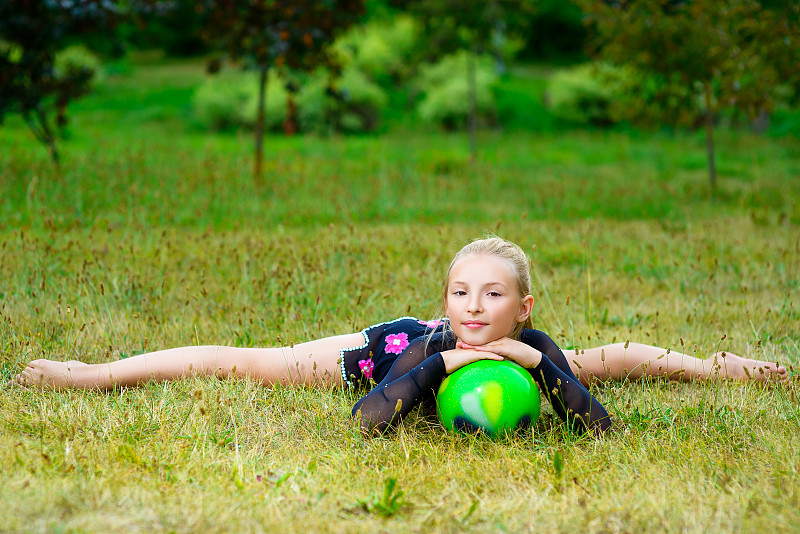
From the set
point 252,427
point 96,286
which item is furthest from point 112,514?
point 96,286

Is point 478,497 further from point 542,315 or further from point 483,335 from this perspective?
point 542,315

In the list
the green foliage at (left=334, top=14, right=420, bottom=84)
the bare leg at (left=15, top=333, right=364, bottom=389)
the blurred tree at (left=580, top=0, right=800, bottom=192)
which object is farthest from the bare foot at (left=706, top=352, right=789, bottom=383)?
the green foliage at (left=334, top=14, right=420, bottom=84)

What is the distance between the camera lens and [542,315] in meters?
5.06

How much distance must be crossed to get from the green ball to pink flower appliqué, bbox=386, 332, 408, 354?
0.62 meters

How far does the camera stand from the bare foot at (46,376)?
368 cm

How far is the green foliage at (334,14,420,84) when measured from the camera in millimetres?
24297

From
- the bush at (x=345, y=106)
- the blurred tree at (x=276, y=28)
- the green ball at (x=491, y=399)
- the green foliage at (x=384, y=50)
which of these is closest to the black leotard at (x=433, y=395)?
the green ball at (x=491, y=399)

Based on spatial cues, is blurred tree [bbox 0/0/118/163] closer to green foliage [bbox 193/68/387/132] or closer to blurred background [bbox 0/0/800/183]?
blurred background [bbox 0/0/800/183]

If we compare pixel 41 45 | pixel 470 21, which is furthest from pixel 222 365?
pixel 470 21

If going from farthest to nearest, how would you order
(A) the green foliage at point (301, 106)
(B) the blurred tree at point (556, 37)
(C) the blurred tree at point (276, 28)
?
(B) the blurred tree at point (556, 37)
(A) the green foliage at point (301, 106)
(C) the blurred tree at point (276, 28)

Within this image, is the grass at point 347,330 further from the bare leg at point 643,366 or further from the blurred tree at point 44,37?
the blurred tree at point 44,37

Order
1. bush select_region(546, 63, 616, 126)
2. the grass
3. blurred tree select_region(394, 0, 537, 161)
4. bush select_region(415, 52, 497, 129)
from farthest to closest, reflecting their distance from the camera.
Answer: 1. bush select_region(546, 63, 616, 126)
2. bush select_region(415, 52, 497, 129)
3. blurred tree select_region(394, 0, 537, 161)
4. the grass

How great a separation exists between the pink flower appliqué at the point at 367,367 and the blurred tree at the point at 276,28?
5914 millimetres

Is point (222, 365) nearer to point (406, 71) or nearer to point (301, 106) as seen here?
point (301, 106)
